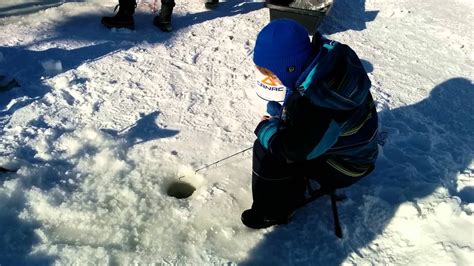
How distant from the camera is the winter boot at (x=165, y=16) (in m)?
4.35

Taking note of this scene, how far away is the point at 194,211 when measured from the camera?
9.00ft

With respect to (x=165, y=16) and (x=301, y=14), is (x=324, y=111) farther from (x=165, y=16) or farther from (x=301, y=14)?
(x=165, y=16)

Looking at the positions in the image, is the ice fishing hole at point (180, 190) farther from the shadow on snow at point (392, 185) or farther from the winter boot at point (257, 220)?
the shadow on snow at point (392, 185)

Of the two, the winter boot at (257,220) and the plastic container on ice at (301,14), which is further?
the plastic container on ice at (301,14)

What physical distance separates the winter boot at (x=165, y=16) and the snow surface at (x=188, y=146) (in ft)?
0.25

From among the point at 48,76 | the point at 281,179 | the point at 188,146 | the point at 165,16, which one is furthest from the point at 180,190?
the point at 165,16

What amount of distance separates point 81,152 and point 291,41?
62.3 inches

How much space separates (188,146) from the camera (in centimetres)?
321

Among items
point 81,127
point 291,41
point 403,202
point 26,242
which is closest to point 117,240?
point 26,242

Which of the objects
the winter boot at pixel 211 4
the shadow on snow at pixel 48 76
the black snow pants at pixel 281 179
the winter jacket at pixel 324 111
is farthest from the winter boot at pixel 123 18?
the winter jacket at pixel 324 111

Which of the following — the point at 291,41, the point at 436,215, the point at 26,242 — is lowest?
the point at 26,242

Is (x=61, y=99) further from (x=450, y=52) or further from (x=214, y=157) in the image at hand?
(x=450, y=52)

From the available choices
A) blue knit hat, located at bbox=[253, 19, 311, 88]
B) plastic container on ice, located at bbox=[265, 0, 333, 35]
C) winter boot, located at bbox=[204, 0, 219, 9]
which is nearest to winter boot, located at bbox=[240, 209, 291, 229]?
blue knit hat, located at bbox=[253, 19, 311, 88]

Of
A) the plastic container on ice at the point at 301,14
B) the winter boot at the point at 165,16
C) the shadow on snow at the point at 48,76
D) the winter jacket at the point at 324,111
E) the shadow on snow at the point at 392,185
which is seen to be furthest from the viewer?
the winter boot at the point at 165,16
